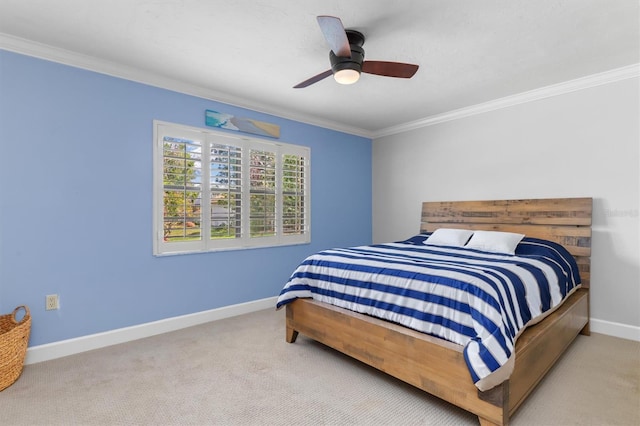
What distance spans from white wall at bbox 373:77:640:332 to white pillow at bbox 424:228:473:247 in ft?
2.37

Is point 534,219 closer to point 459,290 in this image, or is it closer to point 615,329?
point 615,329

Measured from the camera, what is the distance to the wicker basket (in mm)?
2123

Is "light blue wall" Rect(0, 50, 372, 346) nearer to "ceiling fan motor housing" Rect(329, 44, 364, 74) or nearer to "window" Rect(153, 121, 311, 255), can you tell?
"window" Rect(153, 121, 311, 255)

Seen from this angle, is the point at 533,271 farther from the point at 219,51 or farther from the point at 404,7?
the point at 219,51

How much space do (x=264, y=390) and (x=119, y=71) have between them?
9.34 feet

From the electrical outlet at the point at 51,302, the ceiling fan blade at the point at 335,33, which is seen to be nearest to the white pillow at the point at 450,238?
the ceiling fan blade at the point at 335,33

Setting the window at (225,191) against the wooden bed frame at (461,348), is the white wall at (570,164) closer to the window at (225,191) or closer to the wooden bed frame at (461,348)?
the wooden bed frame at (461,348)

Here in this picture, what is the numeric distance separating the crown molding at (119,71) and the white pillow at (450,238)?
7.34 feet

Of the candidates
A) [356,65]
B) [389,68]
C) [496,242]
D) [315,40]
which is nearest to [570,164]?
[496,242]

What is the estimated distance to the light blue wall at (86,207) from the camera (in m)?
2.46

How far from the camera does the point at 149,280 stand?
10.1 ft

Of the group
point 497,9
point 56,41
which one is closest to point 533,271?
point 497,9

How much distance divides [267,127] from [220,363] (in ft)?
8.48

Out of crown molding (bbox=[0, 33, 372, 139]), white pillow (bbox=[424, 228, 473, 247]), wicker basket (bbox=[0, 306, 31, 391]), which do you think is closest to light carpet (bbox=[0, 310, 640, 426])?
wicker basket (bbox=[0, 306, 31, 391])
